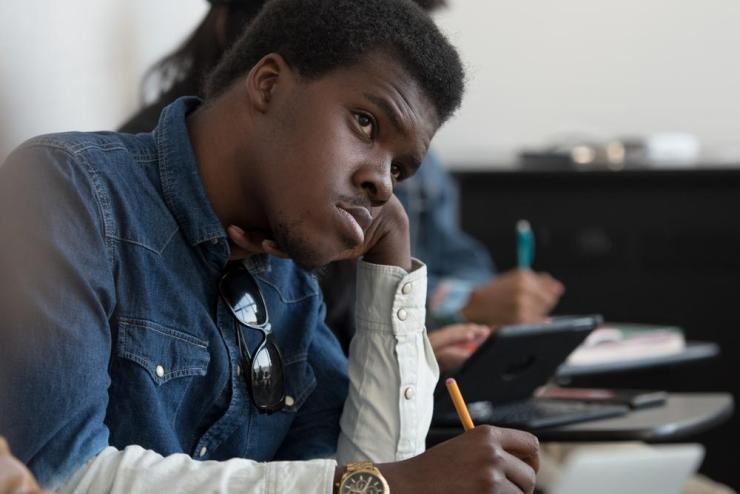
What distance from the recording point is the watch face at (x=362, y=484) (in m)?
1.03

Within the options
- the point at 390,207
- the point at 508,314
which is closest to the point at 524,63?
the point at 508,314

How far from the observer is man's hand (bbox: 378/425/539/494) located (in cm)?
103

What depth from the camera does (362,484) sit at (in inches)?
40.4

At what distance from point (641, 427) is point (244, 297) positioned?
0.54 meters

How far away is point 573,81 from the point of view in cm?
385

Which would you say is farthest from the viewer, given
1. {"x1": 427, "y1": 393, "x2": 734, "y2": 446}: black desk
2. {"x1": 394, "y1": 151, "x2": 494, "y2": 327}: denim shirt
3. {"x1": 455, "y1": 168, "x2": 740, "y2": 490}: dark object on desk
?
{"x1": 455, "y1": 168, "x2": 740, "y2": 490}: dark object on desk

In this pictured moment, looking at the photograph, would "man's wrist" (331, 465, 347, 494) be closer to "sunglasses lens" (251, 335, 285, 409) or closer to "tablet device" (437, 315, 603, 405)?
"sunglasses lens" (251, 335, 285, 409)

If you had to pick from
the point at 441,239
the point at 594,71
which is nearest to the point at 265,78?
the point at 441,239

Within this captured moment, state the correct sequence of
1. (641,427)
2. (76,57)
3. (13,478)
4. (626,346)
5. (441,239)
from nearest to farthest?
1. (13,478)
2. (641,427)
3. (76,57)
4. (626,346)
5. (441,239)

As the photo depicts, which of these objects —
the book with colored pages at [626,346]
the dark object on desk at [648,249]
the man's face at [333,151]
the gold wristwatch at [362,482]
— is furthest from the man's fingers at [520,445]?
the dark object on desk at [648,249]

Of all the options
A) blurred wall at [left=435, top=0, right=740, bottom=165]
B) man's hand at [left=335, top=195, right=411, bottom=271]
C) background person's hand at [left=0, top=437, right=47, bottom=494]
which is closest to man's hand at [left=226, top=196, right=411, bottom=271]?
man's hand at [left=335, top=195, right=411, bottom=271]

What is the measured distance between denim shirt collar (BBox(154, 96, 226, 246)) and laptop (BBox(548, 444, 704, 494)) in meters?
0.42

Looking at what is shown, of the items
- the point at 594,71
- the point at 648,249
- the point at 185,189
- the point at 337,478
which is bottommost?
the point at 648,249

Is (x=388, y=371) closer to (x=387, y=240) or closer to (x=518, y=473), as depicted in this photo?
(x=387, y=240)
